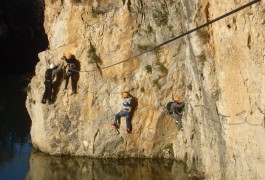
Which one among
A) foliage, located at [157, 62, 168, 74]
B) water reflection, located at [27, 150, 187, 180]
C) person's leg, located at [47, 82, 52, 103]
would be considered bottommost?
water reflection, located at [27, 150, 187, 180]

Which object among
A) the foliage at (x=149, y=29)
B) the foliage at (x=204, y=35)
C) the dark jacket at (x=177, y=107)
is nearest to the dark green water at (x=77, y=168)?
the dark jacket at (x=177, y=107)

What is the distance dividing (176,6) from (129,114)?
383 cm

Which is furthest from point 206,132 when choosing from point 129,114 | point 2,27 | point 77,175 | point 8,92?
point 2,27

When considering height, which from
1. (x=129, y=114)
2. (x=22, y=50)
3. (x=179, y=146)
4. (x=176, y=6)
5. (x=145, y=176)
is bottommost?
(x=145, y=176)

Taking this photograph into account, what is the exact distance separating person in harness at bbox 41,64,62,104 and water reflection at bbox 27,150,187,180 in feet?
6.85

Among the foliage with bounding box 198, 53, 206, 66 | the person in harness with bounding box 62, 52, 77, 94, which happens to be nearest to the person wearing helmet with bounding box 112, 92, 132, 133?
the person in harness with bounding box 62, 52, 77, 94

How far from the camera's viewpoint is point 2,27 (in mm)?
36406

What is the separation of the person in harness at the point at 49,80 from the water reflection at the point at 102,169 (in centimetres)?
209

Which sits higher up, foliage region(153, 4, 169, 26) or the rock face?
foliage region(153, 4, 169, 26)

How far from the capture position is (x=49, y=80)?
651 inches

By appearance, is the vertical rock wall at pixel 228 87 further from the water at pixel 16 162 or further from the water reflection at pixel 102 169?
the water at pixel 16 162

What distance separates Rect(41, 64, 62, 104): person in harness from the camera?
1648 cm

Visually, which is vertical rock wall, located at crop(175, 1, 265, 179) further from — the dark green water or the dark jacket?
the dark green water

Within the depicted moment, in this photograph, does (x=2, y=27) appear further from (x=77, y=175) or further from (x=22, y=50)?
(x=77, y=175)
